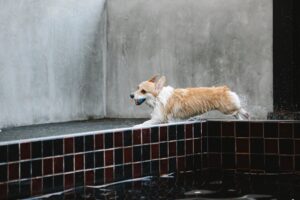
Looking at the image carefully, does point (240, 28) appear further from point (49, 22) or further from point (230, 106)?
point (49, 22)

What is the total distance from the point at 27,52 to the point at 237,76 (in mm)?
1936

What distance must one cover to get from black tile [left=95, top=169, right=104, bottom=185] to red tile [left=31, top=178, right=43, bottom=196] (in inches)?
13.0

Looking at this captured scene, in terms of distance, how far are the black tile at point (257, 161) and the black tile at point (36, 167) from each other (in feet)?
4.18

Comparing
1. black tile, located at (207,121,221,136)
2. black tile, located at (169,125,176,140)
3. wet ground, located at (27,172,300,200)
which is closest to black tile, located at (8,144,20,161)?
wet ground, located at (27,172,300,200)

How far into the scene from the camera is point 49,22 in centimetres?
481

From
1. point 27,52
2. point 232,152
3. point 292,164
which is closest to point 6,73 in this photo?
point 27,52

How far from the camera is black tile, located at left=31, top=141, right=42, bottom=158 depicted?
2387 mm

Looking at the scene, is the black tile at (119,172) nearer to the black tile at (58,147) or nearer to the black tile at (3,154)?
the black tile at (58,147)

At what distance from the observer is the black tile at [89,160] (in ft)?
8.57

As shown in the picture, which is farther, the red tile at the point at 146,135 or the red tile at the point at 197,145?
the red tile at the point at 197,145

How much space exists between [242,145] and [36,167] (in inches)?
49.7

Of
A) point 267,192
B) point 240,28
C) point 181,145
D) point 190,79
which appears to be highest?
point 240,28

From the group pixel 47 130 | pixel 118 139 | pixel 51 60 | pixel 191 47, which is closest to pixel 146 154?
pixel 118 139

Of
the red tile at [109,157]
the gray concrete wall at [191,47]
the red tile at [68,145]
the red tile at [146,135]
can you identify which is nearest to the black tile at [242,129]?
the red tile at [146,135]
